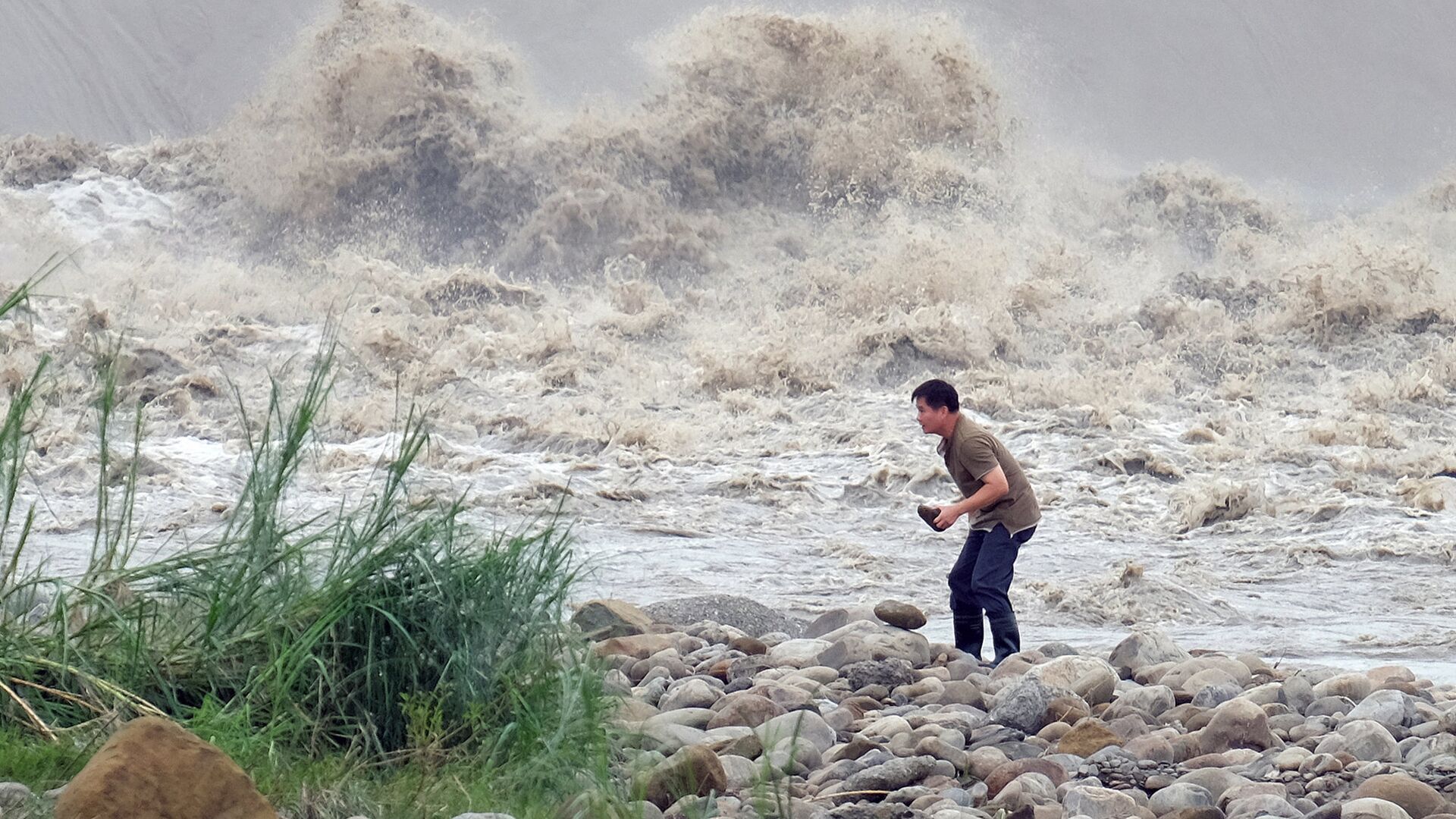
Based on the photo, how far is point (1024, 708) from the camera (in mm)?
4637

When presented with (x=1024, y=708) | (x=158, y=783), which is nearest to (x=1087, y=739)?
(x=1024, y=708)

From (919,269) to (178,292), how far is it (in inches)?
390

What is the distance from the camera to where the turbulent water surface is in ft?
32.0

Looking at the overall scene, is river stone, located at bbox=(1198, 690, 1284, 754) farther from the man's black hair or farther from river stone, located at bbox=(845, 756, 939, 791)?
the man's black hair

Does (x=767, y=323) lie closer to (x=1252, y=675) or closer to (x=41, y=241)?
(x=41, y=241)

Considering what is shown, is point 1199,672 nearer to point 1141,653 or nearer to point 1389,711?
Answer: point 1141,653

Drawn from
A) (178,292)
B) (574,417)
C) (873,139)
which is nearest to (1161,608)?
(574,417)

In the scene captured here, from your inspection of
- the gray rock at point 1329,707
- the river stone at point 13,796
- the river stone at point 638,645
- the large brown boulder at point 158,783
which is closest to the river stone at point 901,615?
the river stone at point 638,645

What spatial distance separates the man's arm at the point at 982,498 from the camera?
18.3 ft

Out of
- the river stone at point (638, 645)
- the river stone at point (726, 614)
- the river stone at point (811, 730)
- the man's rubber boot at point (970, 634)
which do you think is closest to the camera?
the river stone at point (811, 730)

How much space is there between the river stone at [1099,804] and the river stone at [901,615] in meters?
2.58

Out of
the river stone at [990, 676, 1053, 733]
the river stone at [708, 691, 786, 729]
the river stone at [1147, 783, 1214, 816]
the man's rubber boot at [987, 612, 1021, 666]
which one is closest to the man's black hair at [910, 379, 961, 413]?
the man's rubber boot at [987, 612, 1021, 666]

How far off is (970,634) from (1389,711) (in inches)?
67.1

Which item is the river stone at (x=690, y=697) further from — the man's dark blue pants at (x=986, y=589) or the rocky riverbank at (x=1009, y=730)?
the man's dark blue pants at (x=986, y=589)
